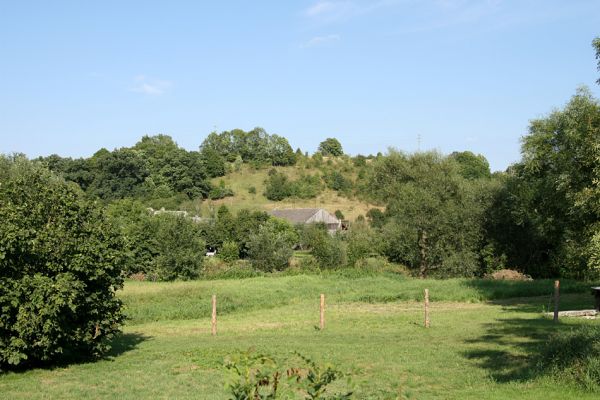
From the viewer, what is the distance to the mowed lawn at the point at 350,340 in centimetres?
1299

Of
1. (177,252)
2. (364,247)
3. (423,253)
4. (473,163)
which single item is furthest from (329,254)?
(473,163)

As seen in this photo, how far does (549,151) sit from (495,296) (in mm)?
9988

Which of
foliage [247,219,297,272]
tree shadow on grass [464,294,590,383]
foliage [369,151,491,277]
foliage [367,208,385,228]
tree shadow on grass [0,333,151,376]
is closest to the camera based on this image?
tree shadow on grass [464,294,590,383]

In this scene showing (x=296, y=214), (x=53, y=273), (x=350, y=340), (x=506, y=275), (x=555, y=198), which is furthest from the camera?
(x=296, y=214)

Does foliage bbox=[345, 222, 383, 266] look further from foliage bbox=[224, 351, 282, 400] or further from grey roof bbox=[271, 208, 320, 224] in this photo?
foliage bbox=[224, 351, 282, 400]

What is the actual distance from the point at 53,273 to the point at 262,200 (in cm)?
8862

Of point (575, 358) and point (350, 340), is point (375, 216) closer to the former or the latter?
point (350, 340)

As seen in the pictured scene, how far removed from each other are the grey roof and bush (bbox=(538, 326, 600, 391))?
72610 millimetres

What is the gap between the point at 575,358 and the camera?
473 inches

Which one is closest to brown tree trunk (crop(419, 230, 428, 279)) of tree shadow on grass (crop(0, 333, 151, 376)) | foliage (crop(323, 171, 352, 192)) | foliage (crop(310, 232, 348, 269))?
foliage (crop(310, 232, 348, 269))

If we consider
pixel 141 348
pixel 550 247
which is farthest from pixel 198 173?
pixel 141 348

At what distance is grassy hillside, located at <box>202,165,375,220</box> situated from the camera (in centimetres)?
10075

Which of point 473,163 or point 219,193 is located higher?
point 473,163

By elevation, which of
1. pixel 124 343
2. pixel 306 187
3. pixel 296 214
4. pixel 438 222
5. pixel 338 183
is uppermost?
pixel 338 183
